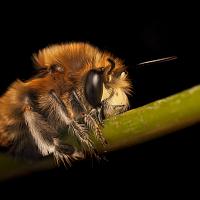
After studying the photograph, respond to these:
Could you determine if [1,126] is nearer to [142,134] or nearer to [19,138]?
[19,138]

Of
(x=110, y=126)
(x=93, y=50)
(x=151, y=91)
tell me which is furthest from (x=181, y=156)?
(x=110, y=126)

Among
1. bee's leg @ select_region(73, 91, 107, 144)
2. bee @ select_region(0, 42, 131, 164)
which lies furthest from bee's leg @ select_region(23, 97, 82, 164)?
bee's leg @ select_region(73, 91, 107, 144)

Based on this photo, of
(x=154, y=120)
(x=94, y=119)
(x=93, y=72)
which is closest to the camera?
(x=154, y=120)

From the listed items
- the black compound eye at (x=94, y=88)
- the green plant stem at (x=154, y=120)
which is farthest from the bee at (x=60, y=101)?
the green plant stem at (x=154, y=120)

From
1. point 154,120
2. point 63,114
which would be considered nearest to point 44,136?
point 63,114

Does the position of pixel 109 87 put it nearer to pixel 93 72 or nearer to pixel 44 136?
pixel 93 72

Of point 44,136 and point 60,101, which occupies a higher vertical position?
point 60,101

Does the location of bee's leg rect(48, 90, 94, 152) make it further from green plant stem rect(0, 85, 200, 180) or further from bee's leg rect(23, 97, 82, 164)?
green plant stem rect(0, 85, 200, 180)
